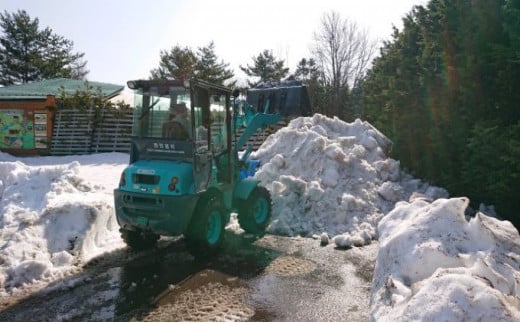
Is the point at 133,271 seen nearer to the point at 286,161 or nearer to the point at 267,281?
the point at 267,281

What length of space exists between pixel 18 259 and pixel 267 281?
3.52 meters

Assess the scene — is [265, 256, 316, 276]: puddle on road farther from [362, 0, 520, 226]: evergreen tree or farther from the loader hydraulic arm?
[362, 0, 520, 226]: evergreen tree

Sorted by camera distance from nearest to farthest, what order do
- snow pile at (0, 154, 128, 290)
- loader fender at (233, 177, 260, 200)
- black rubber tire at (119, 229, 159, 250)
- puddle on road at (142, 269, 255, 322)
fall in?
1. puddle on road at (142, 269, 255, 322)
2. snow pile at (0, 154, 128, 290)
3. black rubber tire at (119, 229, 159, 250)
4. loader fender at (233, 177, 260, 200)

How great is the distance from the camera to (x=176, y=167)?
19.6 feet

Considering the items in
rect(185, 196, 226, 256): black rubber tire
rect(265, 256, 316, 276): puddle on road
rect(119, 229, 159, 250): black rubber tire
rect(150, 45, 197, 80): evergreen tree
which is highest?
rect(150, 45, 197, 80): evergreen tree

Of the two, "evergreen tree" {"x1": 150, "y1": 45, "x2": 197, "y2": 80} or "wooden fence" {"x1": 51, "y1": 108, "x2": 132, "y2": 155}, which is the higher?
"evergreen tree" {"x1": 150, "y1": 45, "x2": 197, "y2": 80}

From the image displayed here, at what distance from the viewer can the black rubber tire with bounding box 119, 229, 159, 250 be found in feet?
21.2

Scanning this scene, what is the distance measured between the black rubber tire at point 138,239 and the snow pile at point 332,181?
7.84ft

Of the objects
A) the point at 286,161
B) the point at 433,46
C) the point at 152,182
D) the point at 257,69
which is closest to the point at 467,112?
the point at 433,46

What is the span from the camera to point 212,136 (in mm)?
6512

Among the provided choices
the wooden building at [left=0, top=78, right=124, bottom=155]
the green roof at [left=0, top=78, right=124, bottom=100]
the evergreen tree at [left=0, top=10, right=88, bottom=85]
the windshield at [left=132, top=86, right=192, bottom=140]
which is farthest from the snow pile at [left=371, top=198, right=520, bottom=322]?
the evergreen tree at [left=0, top=10, right=88, bottom=85]

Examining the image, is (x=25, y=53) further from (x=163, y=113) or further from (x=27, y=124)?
(x=163, y=113)

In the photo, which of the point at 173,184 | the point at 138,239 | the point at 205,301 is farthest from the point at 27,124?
the point at 205,301

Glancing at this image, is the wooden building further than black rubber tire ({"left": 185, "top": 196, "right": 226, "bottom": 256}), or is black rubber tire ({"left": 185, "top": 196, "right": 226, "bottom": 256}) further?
the wooden building
